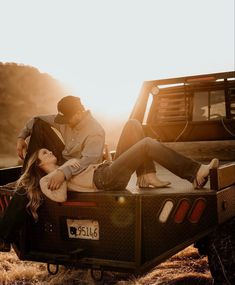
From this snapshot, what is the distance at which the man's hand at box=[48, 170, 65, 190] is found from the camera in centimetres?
329

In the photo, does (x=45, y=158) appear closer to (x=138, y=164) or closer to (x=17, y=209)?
(x=17, y=209)

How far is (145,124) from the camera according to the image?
6195 millimetres

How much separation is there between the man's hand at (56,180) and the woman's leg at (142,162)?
1.04ft

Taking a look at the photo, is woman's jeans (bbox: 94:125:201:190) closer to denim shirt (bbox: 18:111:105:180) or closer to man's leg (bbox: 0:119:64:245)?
denim shirt (bbox: 18:111:105:180)

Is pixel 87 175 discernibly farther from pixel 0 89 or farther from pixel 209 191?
pixel 0 89

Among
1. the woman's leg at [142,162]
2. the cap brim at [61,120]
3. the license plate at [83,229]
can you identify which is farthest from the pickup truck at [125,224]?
→ the cap brim at [61,120]

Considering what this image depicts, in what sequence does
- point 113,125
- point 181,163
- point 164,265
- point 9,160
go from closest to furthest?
point 181,163, point 164,265, point 9,160, point 113,125

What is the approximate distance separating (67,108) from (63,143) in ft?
1.62

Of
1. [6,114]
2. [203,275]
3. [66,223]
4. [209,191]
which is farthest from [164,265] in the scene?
[6,114]

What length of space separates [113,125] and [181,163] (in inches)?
1909

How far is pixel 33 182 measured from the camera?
353 cm

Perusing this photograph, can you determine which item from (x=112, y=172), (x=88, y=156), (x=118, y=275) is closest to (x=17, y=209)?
(x=88, y=156)

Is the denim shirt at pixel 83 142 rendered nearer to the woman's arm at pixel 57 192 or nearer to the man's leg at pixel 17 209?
the woman's arm at pixel 57 192

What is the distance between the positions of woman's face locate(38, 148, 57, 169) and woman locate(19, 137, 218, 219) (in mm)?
61
